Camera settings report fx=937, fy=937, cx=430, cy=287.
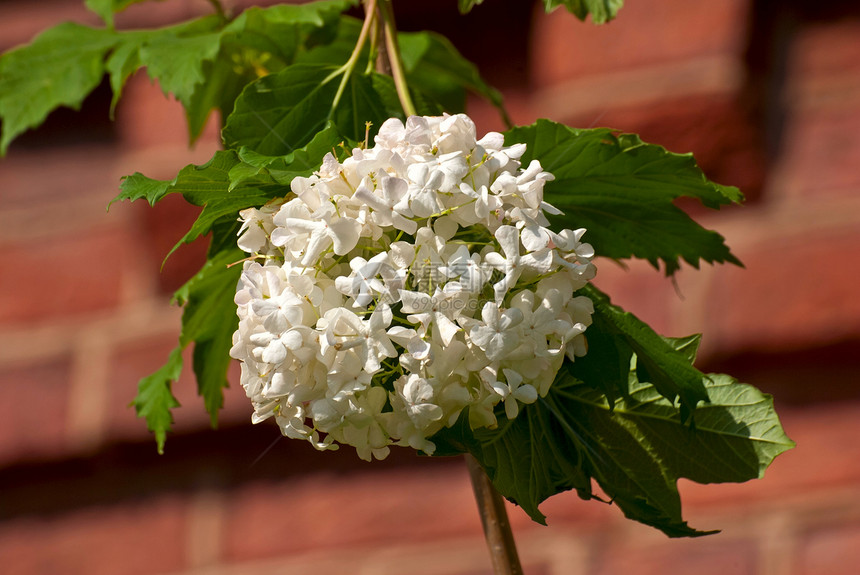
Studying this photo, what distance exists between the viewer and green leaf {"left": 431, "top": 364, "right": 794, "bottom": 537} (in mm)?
266

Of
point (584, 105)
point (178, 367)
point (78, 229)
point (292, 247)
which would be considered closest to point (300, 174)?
point (292, 247)

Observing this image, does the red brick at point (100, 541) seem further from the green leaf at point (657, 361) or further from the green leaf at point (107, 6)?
the green leaf at point (657, 361)

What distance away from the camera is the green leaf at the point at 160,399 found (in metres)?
0.33

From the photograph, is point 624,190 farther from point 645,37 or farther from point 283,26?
point 645,37

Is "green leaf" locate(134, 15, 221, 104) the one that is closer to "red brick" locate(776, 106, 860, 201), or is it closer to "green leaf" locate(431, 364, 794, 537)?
"green leaf" locate(431, 364, 794, 537)

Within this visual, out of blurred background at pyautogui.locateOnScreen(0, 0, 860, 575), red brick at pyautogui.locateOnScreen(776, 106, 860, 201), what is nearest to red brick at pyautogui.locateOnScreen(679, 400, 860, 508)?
blurred background at pyautogui.locateOnScreen(0, 0, 860, 575)

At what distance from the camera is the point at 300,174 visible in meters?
0.23

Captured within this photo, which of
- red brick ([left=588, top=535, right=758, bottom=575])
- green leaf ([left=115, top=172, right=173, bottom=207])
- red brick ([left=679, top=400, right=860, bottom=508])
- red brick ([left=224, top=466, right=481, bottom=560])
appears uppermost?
green leaf ([left=115, top=172, right=173, bottom=207])

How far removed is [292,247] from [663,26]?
0.47m

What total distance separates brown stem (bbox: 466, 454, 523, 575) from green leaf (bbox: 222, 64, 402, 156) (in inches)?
4.4

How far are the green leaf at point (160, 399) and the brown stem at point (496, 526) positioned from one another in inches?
4.7

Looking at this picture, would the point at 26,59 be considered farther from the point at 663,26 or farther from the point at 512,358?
the point at 663,26

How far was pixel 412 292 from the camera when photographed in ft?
0.65

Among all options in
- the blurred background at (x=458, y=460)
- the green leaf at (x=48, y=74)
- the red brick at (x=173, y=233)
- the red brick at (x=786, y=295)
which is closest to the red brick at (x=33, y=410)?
the blurred background at (x=458, y=460)
